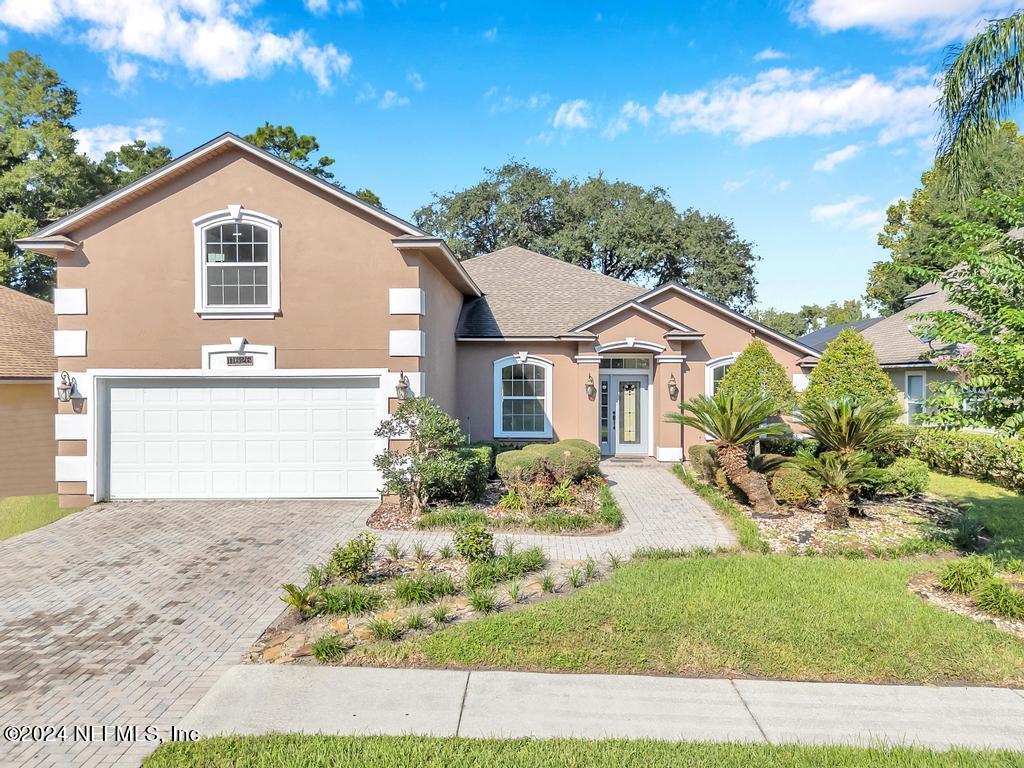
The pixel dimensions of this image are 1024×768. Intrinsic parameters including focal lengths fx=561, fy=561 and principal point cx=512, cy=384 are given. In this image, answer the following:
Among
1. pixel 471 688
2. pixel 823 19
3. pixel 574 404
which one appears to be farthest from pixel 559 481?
pixel 823 19

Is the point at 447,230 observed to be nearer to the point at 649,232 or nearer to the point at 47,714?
the point at 649,232

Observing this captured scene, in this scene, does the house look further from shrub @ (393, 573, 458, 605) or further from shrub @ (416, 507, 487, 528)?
shrub @ (393, 573, 458, 605)

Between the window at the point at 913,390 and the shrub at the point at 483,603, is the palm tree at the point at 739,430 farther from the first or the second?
the window at the point at 913,390

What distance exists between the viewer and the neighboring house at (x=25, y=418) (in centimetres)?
1305

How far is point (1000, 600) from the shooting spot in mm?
5863

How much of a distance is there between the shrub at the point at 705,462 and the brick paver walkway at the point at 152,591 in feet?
3.91

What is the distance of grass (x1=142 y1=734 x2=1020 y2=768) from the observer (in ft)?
11.7

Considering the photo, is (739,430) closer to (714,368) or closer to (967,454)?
(714,368)

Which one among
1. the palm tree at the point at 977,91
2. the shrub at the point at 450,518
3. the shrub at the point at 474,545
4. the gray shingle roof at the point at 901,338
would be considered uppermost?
the palm tree at the point at 977,91

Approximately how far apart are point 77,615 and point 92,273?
735 centimetres

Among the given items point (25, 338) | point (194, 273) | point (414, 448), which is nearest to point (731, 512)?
point (414, 448)

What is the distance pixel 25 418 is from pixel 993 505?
69.0 ft

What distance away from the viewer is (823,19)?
38.9 ft

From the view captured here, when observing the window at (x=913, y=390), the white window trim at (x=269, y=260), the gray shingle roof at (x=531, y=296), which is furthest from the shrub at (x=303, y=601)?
the window at (x=913, y=390)
